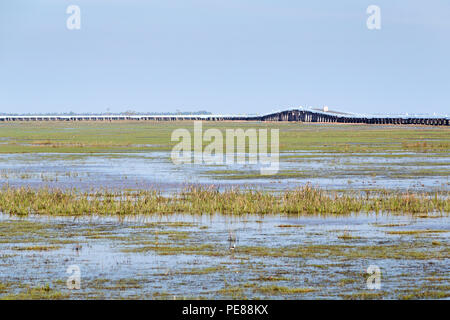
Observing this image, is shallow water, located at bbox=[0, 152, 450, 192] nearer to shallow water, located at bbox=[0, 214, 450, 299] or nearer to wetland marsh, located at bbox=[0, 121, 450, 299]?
wetland marsh, located at bbox=[0, 121, 450, 299]

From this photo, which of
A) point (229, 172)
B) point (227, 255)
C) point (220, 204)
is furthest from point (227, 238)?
point (229, 172)

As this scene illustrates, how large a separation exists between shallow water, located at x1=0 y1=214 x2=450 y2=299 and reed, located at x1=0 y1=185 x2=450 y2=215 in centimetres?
109

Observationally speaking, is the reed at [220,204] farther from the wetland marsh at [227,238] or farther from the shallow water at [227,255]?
the shallow water at [227,255]

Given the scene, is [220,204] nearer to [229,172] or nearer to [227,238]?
[227,238]

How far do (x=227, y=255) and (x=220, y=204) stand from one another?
8592 mm

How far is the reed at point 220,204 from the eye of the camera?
3016cm

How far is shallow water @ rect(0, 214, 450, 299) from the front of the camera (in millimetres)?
18672

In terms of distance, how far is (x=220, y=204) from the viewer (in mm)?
30953

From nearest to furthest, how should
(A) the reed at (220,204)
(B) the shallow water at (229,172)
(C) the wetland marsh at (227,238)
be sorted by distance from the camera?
1. (C) the wetland marsh at (227,238)
2. (A) the reed at (220,204)
3. (B) the shallow water at (229,172)

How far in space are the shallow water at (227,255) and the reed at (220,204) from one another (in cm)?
109

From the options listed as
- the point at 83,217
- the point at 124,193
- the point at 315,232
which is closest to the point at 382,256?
the point at 315,232

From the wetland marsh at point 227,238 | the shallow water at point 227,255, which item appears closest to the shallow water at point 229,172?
the wetland marsh at point 227,238

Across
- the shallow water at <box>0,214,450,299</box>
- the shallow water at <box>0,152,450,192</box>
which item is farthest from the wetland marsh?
the shallow water at <box>0,152,450,192</box>
